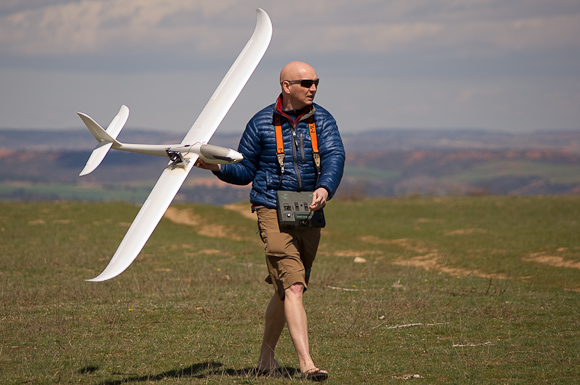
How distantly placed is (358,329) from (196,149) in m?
3.34

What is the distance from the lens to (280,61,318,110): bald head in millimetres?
6309

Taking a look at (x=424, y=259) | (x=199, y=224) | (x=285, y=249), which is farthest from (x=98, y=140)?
(x=199, y=224)

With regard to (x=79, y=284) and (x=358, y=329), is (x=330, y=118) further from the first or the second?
(x=79, y=284)

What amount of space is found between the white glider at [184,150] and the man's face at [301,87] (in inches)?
28.9

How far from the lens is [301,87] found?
631cm

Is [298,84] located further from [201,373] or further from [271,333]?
[201,373]

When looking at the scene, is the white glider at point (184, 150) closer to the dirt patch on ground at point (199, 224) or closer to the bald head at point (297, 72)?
the bald head at point (297, 72)

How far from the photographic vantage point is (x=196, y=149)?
6406mm

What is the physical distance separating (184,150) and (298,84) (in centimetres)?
117

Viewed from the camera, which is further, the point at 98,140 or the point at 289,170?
the point at 98,140

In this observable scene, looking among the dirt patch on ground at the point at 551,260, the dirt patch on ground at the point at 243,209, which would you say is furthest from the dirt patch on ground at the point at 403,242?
the dirt patch on ground at the point at 243,209

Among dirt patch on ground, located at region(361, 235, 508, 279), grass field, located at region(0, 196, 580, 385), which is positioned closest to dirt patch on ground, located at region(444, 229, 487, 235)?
grass field, located at region(0, 196, 580, 385)

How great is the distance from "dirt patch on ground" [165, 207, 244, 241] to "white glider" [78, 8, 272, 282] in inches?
562

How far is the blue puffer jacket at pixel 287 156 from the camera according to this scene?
251 inches
